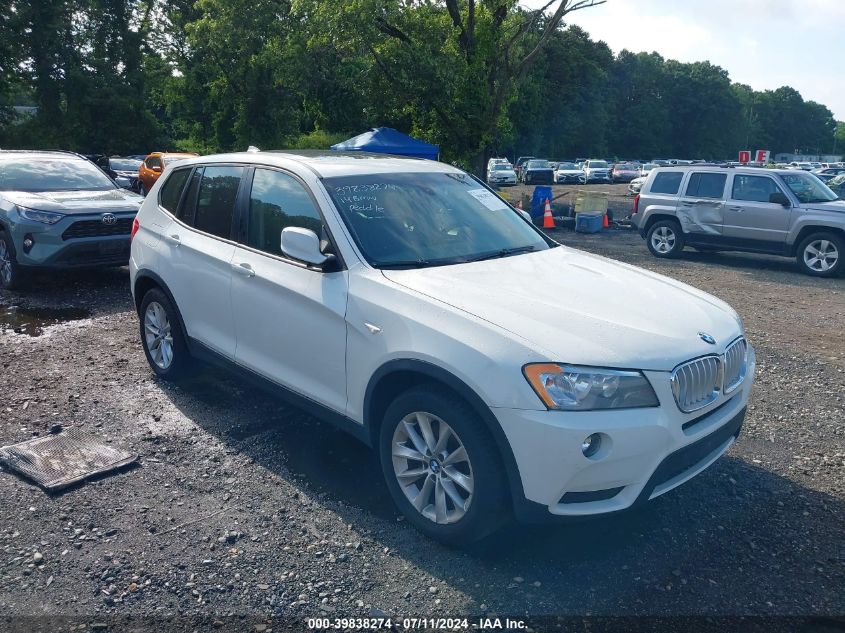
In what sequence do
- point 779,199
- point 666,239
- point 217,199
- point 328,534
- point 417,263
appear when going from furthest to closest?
point 666,239 → point 779,199 → point 217,199 → point 417,263 → point 328,534

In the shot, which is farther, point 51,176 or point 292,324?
point 51,176

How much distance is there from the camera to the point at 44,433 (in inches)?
194

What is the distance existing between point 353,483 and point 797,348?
519 cm

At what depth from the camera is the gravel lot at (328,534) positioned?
10.5 feet

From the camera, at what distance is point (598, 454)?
3.04 m

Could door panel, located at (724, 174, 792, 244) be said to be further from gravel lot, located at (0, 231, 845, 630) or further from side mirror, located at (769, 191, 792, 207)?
gravel lot, located at (0, 231, 845, 630)

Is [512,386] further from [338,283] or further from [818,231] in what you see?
[818,231]

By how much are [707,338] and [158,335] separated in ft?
13.4

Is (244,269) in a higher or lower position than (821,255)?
higher

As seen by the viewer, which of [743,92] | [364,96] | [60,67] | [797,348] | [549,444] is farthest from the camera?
[743,92]

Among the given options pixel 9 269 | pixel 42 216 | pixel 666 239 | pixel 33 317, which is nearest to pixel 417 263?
pixel 33 317

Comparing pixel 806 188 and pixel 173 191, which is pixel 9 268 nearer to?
pixel 173 191

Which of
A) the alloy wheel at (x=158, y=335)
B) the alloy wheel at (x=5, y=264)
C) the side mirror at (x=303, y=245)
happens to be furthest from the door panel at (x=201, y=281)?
the alloy wheel at (x=5, y=264)

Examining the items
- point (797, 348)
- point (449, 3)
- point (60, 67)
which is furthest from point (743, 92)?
point (797, 348)
